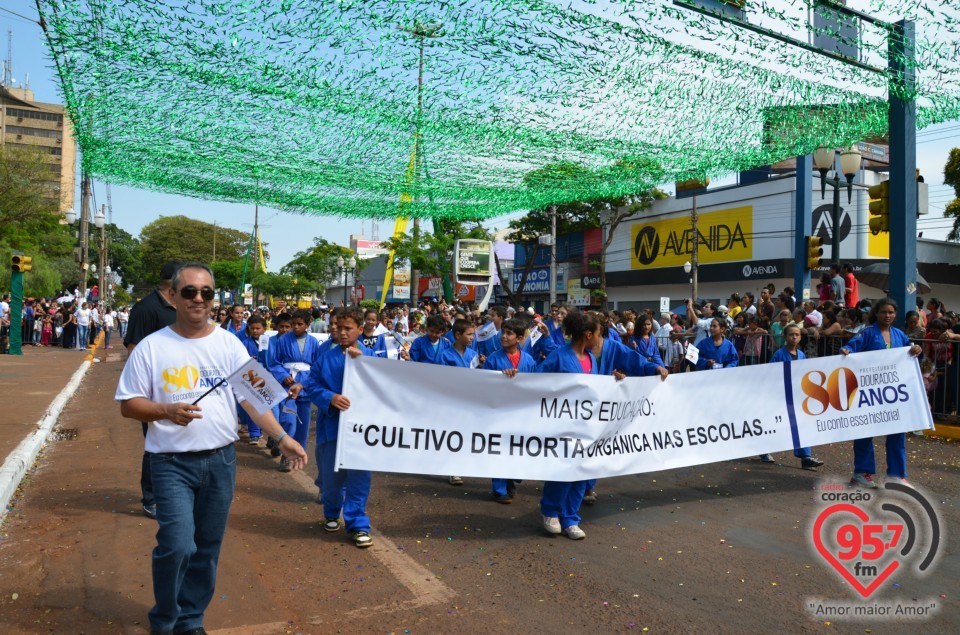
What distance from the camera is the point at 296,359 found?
26.4 ft

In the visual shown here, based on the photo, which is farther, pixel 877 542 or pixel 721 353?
pixel 721 353

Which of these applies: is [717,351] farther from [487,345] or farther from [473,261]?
[473,261]

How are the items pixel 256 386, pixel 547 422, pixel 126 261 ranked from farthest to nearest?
1. pixel 126 261
2. pixel 547 422
3. pixel 256 386

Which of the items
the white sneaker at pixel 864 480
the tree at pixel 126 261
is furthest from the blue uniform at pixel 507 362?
the tree at pixel 126 261

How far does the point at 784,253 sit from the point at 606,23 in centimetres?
2982

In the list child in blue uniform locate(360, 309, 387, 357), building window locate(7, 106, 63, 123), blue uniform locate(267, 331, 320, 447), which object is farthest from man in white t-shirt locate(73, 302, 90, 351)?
building window locate(7, 106, 63, 123)

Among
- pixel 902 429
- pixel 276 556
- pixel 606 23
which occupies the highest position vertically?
pixel 606 23

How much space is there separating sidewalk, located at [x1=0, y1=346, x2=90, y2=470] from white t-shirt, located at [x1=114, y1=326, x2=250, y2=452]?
4.95 metres

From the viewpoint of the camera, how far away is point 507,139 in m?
8.95

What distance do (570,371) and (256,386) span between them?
2861 mm

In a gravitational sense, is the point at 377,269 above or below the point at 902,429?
above

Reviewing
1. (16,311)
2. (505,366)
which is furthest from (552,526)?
(16,311)

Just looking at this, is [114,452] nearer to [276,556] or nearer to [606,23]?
[276,556]

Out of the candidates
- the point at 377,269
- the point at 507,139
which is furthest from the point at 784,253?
the point at 377,269
